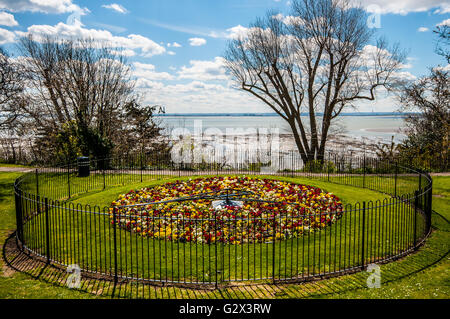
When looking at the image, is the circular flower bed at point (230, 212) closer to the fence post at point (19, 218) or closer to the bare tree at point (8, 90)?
the fence post at point (19, 218)

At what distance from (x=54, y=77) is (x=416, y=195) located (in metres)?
26.9

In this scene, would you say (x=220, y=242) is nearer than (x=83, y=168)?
Yes

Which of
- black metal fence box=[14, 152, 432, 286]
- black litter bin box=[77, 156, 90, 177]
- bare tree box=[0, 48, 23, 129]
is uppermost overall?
bare tree box=[0, 48, 23, 129]

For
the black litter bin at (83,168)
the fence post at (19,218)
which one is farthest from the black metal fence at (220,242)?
the black litter bin at (83,168)

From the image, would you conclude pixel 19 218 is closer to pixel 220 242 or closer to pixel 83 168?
pixel 220 242

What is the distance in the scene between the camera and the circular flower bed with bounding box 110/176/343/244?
969 cm

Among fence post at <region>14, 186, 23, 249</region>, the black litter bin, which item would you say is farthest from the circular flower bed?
the black litter bin

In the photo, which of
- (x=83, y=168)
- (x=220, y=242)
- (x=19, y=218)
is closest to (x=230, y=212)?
(x=220, y=242)

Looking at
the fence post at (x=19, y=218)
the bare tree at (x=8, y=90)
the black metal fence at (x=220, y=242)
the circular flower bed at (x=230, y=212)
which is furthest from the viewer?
the bare tree at (x=8, y=90)

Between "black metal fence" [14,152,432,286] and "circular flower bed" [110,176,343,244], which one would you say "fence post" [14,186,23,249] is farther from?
"circular flower bed" [110,176,343,244]

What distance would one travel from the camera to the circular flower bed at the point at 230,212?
381 inches

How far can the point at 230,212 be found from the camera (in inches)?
460
